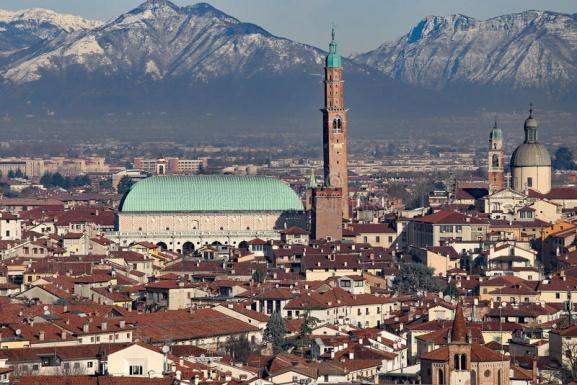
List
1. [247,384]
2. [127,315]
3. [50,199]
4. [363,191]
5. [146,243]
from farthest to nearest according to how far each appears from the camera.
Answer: [363,191]
[50,199]
[146,243]
[127,315]
[247,384]

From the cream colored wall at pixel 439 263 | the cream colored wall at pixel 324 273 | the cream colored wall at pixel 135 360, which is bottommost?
the cream colored wall at pixel 439 263

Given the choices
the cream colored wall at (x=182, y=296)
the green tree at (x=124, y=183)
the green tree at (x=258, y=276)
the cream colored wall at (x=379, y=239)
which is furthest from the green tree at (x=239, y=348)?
the green tree at (x=124, y=183)

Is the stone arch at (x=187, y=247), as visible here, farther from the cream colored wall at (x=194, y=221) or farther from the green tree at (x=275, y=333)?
the green tree at (x=275, y=333)

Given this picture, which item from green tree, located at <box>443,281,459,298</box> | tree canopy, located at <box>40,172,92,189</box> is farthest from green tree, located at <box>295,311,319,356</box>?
tree canopy, located at <box>40,172,92,189</box>

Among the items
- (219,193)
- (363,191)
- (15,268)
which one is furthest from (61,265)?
(363,191)

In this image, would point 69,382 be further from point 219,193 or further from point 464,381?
point 219,193

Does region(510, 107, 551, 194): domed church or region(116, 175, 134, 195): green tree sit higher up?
region(510, 107, 551, 194): domed church

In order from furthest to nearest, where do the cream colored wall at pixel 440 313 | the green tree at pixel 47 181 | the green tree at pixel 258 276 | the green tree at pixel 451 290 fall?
the green tree at pixel 47 181 → the green tree at pixel 258 276 → the green tree at pixel 451 290 → the cream colored wall at pixel 440 313

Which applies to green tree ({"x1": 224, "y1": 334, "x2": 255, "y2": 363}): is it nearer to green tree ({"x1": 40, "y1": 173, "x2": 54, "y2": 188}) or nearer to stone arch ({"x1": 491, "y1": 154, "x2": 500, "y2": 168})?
stone arch ({"x1": 491, "y1": 154, "x2": 500, "y2": 168})
